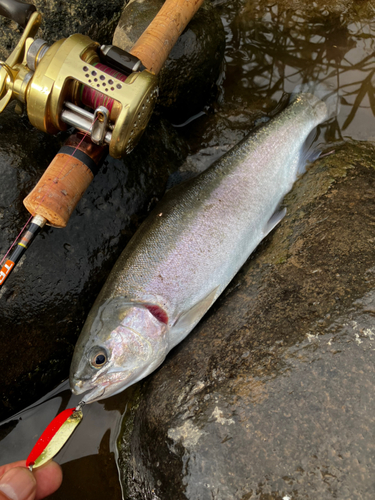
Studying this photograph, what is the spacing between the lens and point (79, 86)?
2.20 meters

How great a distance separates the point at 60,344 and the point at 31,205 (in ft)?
3.83

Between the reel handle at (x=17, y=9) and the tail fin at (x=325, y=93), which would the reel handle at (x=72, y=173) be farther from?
the tail fin at (x=325, y=93)

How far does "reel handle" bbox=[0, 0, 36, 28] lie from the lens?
214cm

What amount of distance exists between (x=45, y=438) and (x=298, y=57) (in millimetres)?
4292

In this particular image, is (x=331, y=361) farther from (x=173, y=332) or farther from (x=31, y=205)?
(x=31, y=205)

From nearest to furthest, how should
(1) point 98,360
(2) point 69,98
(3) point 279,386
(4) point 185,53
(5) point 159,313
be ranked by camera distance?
1. (3) point 279,386
2. (2) point 69,98
3. (1) point 98,360
4. (5) point 159,313
5. (4) point 185,53

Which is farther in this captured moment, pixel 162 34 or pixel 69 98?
pixel 162 34

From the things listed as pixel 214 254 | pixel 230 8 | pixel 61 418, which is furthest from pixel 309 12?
pixel 61 418

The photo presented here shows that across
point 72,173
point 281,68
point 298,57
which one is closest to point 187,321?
point 72,173

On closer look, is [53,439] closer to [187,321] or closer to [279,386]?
[187,321]

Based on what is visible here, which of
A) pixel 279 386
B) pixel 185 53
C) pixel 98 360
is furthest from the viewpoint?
pixel 185 53

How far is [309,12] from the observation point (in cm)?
398

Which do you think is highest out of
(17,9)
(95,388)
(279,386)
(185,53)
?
(17,9)

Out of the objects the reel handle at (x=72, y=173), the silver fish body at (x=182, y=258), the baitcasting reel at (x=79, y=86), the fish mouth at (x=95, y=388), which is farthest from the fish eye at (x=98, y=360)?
the baitcasting reel at (x=79, y=86)
